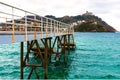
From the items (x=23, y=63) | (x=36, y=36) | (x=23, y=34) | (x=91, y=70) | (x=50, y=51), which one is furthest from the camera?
(x=50, y=51)

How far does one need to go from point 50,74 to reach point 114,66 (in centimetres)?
921

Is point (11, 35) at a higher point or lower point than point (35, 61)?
higher

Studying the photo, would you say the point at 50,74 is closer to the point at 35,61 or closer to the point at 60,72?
the point at 60,72

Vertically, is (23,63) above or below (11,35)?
below

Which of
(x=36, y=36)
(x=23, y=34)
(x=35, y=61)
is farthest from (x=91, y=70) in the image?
(x=23, y=34)

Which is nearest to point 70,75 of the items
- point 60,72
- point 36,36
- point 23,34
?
point 60,72

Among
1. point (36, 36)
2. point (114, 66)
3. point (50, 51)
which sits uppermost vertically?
point (36, 36)

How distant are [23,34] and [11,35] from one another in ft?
4.20

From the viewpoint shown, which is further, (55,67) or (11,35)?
(55,67)

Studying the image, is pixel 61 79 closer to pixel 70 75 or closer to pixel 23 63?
pixel 70 75

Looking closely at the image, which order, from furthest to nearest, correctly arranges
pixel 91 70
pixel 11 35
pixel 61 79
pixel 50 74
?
1. pixel 91 70
2. pixel 50 74
3. pixel 61 79
4. pixel 11 35

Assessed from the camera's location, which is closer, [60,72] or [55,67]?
[60,72]

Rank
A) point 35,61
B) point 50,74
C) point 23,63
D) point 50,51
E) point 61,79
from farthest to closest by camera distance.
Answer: point 35,61 < point 50,51 < point 50,74 < point 61,79 < point 23,63

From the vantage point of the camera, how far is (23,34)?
11047 mm
